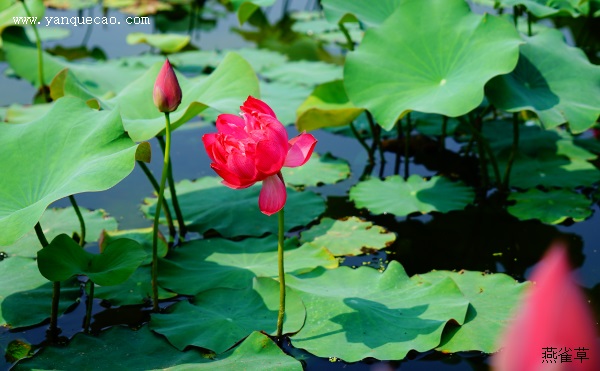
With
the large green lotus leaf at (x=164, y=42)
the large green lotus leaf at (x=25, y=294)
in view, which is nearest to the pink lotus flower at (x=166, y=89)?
the large green lotus leaf at (x=25, y=294)

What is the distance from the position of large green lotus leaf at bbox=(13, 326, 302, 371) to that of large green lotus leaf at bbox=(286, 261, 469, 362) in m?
0.14

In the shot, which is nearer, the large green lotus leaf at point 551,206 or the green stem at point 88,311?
the green stem at point 88,311

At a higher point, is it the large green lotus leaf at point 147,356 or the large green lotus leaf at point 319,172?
the large green lotus leaf at point 147,356

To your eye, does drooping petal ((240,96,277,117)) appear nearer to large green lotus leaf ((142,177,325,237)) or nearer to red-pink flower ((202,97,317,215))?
red-pink flower ((202,97,317,215))

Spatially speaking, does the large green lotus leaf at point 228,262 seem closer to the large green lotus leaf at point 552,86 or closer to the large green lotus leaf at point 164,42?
the large green lotus leaf at point 552,86

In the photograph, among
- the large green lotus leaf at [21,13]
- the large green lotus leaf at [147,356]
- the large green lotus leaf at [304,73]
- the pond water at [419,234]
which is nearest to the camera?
the large green lotus leaf at [147,356]

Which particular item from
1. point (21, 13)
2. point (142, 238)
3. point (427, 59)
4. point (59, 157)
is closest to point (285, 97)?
point (427, 59)

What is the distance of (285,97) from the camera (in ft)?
10.2

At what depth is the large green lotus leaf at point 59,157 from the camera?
1.47 metres

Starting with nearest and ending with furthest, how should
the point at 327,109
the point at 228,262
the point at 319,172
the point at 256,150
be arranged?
the point at 256,150
the point at 228,262
the point at 327,109
the point at 319,172

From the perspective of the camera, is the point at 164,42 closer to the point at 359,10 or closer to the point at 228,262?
the point at 359,10

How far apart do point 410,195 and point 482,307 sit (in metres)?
0.78

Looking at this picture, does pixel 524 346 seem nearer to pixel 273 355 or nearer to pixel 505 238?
pixel 273 355

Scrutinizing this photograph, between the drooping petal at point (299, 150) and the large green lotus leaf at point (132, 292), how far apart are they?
649 millimetres
